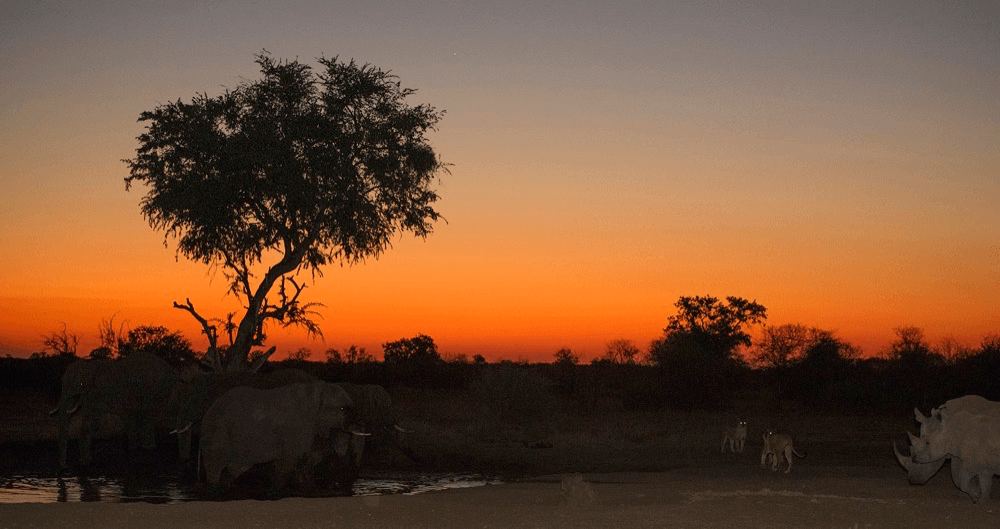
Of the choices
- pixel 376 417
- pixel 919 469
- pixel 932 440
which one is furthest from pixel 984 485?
pixel 376 417

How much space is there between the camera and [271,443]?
18.4 metres

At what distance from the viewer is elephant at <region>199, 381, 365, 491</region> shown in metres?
18.1

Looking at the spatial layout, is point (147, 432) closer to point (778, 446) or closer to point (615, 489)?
point (615, 489)

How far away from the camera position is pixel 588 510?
47.6ft

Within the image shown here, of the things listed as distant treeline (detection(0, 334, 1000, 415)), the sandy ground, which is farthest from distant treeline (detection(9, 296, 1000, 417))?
the sandy ground

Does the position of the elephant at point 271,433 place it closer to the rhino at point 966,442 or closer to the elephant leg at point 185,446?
the elephant leg at point 185,446

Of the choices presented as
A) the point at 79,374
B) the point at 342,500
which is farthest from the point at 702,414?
the point at 342,500

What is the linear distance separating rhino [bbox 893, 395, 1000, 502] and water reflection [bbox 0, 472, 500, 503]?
8.12 m

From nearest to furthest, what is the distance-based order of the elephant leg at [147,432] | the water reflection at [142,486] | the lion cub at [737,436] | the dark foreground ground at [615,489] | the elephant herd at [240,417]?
1. the dark foreground ground at [615,489]
2. the water reflection at [142,486]
3. the elephant herd at [240,417]
4. the lion cub at [737,436]
5. the elephant leg at [147,432]

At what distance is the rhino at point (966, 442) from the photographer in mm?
15078

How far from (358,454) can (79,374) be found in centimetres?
826

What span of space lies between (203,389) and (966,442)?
1535 centimetres

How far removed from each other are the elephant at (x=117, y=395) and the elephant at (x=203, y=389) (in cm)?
154

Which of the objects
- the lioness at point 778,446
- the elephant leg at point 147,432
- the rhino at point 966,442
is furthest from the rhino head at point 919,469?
the elephant leg at point 147,432
